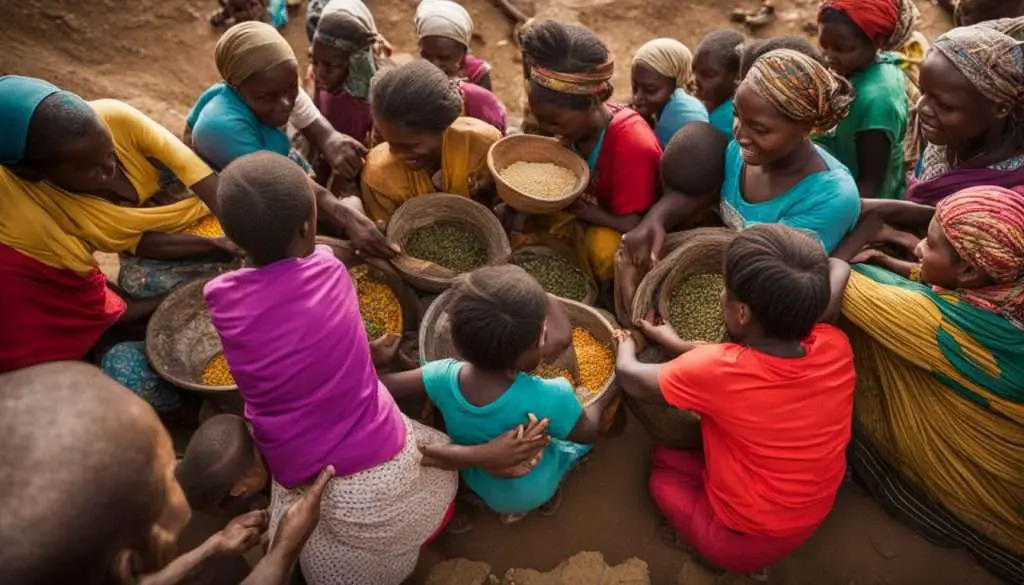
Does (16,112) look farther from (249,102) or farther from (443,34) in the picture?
(443,34)

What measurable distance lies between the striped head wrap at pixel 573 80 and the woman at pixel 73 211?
1.62m

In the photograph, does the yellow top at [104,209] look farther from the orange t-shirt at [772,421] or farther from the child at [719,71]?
the child at [719,71]

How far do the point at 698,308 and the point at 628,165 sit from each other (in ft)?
2.50

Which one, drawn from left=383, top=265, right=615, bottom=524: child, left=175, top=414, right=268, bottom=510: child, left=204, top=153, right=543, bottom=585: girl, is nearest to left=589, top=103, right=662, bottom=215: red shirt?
left=383, top=265, right=615, bottom=524: child

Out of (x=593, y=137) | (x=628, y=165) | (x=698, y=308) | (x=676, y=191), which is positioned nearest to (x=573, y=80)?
(x=593, y=137)

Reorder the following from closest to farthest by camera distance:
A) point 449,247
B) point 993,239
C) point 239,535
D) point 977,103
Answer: point 239,535, point 993,239, point 977,103, point 449,247

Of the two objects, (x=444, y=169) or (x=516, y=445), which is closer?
(x=516, y=445)

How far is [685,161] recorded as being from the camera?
3367 mm

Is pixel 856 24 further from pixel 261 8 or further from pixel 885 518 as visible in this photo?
pixel 261 8

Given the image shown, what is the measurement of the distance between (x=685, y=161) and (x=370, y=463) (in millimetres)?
1961

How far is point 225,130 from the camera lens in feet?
11.5

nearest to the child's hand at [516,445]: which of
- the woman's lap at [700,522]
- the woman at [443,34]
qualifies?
the woman's lap at [700,522]

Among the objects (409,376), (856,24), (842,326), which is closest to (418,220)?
(409,376)

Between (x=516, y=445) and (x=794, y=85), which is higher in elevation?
(x=794, y=85)
